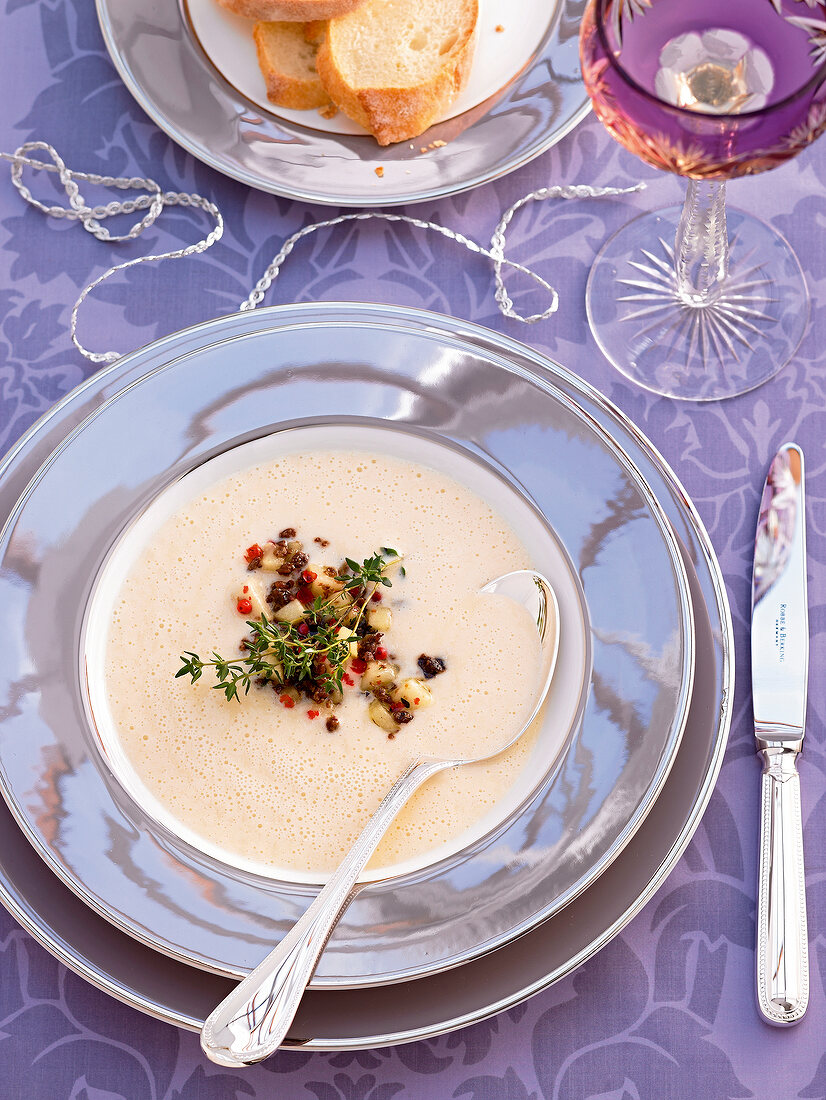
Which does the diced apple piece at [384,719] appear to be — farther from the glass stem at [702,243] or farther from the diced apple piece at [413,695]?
the glass stem at [702,243]

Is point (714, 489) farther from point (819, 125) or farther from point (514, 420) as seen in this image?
point (819, 125)

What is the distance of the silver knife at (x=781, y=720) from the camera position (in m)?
1.36

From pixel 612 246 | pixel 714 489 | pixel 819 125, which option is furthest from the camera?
pixel 612 246

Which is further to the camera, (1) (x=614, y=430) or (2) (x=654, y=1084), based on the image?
(1) (x=614, y=430)

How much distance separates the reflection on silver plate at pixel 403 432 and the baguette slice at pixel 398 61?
1.02 ft

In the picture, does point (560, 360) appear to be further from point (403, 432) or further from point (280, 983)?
point (280, 983)

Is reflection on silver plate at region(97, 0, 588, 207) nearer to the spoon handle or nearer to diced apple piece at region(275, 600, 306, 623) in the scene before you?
diced apple piece at region(275, 600, 306, 623)

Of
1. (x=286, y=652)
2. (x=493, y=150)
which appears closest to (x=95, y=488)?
(x=286, y=652)

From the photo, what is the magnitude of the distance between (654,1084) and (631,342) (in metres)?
1.03

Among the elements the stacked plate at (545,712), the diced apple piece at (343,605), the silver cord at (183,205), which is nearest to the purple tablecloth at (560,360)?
the silver cord at (183,205)

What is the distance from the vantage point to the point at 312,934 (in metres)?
1.19

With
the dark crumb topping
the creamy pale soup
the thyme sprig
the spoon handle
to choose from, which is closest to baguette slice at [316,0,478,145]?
the creamy pale soup

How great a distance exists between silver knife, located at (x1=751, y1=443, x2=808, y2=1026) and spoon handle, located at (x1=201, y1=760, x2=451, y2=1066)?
505mm

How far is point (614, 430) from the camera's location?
1.48m
